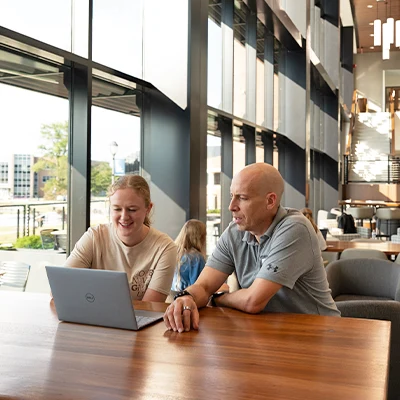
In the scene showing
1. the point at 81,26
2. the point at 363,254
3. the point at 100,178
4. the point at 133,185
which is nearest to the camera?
the point at 133,185

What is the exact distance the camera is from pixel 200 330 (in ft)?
6.88

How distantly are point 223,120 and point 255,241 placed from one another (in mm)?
4762

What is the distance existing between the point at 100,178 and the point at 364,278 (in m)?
2.11

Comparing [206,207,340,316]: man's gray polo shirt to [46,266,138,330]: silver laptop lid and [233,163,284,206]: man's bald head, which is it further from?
[46,266,138,330]: silver laptop lid

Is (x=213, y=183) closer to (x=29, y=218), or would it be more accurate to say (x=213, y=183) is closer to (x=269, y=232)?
(x=29, y=218)

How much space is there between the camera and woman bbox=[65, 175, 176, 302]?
2781mm

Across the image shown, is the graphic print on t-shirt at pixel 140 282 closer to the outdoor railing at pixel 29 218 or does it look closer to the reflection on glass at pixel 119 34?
the outdoor railing at pixel 29 218

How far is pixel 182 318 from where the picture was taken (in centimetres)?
213

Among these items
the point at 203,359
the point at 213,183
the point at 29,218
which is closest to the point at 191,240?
the point at 29,218

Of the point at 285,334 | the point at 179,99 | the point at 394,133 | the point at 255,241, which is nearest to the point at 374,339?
the point at 285,334

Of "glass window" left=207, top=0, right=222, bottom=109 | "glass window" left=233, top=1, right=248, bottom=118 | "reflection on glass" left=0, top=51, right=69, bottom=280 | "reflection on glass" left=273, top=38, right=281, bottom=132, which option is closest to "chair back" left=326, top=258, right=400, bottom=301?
"reflection on glass" left=0, top=51, right=69, bottom=280

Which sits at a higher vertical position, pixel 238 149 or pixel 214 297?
pixel 238 149

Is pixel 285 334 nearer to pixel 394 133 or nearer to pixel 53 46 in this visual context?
pixel 53 46

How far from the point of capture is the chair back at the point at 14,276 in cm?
399
